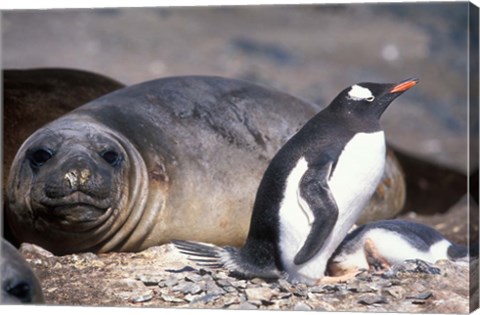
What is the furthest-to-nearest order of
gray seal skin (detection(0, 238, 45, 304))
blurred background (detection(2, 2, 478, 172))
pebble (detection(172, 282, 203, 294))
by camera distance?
1. blurred background (detection(2, 2, 478, 172))
2. pebble (detection(172, 282, 203, 294))
3. gray seal skin (detection(0, 238, 45, 304))

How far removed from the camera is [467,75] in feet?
11.4

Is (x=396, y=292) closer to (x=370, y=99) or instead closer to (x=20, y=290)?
(x=370, y=99)

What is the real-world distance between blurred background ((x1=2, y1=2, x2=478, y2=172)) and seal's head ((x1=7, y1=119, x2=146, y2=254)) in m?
0.53

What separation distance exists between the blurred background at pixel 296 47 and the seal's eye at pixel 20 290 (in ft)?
3.45

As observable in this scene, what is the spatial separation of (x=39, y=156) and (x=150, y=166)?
1.19 feet

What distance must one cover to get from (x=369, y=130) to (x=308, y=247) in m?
0.41

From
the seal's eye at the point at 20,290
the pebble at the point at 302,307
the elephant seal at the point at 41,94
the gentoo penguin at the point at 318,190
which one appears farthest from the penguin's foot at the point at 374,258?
the elephant seal at the point at 41,94

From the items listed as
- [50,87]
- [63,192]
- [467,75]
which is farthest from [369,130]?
[50,87]

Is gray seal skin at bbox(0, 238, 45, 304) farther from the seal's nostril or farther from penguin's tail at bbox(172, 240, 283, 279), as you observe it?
penguin's tail at bbox(172, 240, 283, 279)

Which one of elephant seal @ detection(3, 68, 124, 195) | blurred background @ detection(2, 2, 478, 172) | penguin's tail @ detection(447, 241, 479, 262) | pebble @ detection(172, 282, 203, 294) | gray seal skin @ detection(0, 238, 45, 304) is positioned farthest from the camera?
elephant seal @ detection(3, 68, 124, 195)

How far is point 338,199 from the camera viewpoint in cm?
346

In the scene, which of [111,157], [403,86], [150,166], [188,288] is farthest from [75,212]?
[403,86]

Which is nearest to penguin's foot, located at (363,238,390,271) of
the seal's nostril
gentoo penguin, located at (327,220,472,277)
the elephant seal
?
gentoo penguin, located at (327,220,472,277)

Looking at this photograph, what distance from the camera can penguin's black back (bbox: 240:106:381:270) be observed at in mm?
3521
